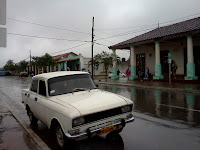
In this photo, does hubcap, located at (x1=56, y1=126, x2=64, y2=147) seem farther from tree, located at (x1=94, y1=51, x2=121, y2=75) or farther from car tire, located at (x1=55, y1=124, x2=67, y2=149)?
tree, located at (x1=94, y1=51, x2=121, y2=75)

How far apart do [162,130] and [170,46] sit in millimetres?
17470

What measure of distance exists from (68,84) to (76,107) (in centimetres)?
125

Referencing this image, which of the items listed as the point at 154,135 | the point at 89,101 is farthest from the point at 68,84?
the point at 154,135

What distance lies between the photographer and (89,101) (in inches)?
151

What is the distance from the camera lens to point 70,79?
4.75 meters

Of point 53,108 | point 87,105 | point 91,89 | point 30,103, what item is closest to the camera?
point 87,105

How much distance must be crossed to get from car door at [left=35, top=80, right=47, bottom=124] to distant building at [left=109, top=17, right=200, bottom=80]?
48.7 feet

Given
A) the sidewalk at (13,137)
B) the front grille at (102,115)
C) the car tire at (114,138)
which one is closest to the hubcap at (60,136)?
the sidewalk at (13,137)

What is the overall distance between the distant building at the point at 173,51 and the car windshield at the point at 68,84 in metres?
14.0

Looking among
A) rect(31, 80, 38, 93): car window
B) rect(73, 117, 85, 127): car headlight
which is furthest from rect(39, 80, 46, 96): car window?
rect(73, 117, 85, 127): car headlight

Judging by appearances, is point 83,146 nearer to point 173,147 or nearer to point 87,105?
point 87,105

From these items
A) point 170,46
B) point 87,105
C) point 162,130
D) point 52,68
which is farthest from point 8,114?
point 52,68

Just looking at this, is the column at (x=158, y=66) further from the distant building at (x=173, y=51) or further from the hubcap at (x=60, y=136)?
the hubcap at (x=60, y=136)

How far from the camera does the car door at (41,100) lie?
4434 millimetres
